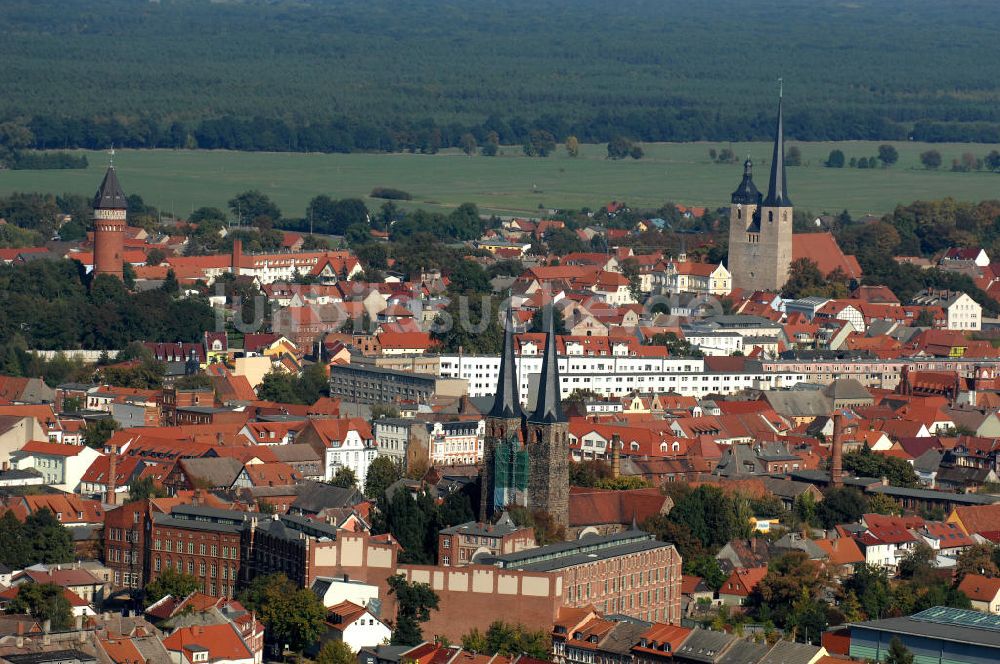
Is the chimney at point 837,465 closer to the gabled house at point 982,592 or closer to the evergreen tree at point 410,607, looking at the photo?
the gabled house at point 982,592

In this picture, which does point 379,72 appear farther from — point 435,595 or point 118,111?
point 435,595

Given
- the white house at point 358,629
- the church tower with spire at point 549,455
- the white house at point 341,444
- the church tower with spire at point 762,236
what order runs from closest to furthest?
the white house at point 358,629, the church tower with spire at point 549,455, the white house at point 341,444, the church tower with spire at point 762,236

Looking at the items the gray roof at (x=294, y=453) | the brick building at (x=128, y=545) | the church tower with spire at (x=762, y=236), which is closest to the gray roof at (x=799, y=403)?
the gray roof at (x=294, y=453)

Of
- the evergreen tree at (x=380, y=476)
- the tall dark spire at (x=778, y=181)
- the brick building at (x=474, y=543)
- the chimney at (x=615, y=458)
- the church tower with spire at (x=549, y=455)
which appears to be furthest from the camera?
the tall dark spire at (x=778, y=181)

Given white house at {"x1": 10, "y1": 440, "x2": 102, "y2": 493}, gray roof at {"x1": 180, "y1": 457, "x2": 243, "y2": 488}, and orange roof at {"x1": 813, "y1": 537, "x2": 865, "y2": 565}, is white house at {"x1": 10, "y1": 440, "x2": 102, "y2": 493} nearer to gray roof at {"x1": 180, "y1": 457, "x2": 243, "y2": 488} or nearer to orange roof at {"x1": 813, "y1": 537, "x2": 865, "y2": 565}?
gray roof at {"x1": 180, "y1": 457, "x2": 243, "y2": 488}

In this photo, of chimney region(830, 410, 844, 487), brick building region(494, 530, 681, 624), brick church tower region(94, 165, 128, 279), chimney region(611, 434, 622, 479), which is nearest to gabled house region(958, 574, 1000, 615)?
brick building region(494, 530, 681, 624)

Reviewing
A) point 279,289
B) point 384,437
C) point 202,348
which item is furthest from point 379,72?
point 384,437
